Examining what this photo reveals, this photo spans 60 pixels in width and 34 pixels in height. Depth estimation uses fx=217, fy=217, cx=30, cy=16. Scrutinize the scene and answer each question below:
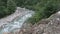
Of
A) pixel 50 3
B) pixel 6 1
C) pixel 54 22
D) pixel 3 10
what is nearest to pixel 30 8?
pixel 6 1

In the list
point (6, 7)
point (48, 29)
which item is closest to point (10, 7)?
point (6, 7)

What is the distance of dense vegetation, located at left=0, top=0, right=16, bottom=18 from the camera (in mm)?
25141

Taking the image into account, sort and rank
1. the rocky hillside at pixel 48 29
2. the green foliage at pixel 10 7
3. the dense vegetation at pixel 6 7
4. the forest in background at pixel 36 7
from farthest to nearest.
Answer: the green foliage at pixel 10 7 → the dense vegetation at pixel 6 7 → the forest in background at pixel 36 7 → the rocky hillside at pixel 48 29

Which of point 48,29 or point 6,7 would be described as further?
point 6,7

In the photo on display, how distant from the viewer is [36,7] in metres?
18.2

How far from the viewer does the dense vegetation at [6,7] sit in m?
25.1

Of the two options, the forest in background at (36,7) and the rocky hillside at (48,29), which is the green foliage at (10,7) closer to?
the forest in background at (36,7)

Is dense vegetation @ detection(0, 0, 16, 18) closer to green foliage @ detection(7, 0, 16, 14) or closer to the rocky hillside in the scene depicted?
green foliage @ detection(7, 0, 16, 14)

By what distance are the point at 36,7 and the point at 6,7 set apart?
32.2 feet

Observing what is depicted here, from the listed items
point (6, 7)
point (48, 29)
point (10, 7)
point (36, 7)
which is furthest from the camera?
point (6, 7)

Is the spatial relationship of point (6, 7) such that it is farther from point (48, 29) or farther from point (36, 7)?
point (48, 29)

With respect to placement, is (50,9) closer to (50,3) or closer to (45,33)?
(50,3)

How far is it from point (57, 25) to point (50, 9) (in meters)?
3.83

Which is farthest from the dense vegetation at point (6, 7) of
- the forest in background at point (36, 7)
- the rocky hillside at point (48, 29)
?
the rocky hillside at point (48, 29)
